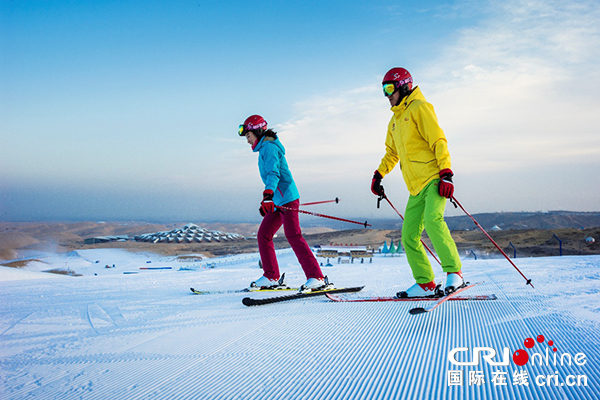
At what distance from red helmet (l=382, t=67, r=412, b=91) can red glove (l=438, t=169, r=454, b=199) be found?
0.89 m

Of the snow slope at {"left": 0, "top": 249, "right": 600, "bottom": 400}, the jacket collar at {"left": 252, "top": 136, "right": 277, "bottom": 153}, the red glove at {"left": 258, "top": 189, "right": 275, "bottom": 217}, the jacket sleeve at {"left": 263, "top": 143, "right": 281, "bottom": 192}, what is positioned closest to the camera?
the snow slope at {"left": 0, "top": 249, "right": 600, "bottom": 400}

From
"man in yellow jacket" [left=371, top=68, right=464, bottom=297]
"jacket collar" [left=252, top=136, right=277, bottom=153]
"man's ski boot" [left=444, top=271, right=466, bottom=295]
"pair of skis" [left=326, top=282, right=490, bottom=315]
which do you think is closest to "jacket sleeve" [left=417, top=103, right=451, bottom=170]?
"man in yellow jacket" [left=371, top=68, right=464, bottom=297]

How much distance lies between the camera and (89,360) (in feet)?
7.01

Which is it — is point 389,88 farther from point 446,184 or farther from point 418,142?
point 446,184

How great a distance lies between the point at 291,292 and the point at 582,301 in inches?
102

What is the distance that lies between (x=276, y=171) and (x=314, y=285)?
1.26 m

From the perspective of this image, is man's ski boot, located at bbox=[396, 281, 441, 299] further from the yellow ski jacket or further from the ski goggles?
the ski goggles

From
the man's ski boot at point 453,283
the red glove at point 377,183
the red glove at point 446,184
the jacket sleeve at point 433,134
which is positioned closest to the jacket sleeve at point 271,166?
the red glove at point 377,183

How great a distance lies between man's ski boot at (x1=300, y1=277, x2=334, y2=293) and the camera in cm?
413

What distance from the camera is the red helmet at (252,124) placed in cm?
443

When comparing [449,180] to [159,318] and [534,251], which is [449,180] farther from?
[534,251]

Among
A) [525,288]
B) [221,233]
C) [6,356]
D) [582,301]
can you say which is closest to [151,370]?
[6,356]

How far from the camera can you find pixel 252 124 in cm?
444

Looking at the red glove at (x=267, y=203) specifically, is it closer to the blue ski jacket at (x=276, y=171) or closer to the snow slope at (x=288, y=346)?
the blue ski jacket at (x=276, y=171)
